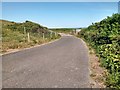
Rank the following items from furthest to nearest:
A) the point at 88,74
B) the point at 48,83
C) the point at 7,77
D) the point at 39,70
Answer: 1. the point at 39,70
2. the point at 88,74
3. the point at 7,77
4. the point at 48,83

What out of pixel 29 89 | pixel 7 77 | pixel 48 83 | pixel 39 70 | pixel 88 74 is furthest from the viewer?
pixel 39 70

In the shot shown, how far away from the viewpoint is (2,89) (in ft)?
25.6

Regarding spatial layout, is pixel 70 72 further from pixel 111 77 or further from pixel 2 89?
pixel 2 89

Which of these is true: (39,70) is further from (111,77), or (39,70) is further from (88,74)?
(111,77)

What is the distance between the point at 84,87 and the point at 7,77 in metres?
3.05

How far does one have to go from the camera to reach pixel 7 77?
31.4 feet

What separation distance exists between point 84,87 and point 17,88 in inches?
79.2

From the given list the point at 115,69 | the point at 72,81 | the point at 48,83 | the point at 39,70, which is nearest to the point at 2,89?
the point at 48,83

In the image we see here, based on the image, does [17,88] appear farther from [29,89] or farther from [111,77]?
[111,77]

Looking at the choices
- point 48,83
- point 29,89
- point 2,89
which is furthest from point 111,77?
point 2,89

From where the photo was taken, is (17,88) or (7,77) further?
(7,77)

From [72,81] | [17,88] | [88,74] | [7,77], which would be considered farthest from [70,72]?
[17,88]

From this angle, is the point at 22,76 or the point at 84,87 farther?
the point at 22,76

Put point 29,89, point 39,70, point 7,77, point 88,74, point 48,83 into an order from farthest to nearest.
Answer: point 39,70
point 88,74
point 7,77
point 48,83
point 29,89
